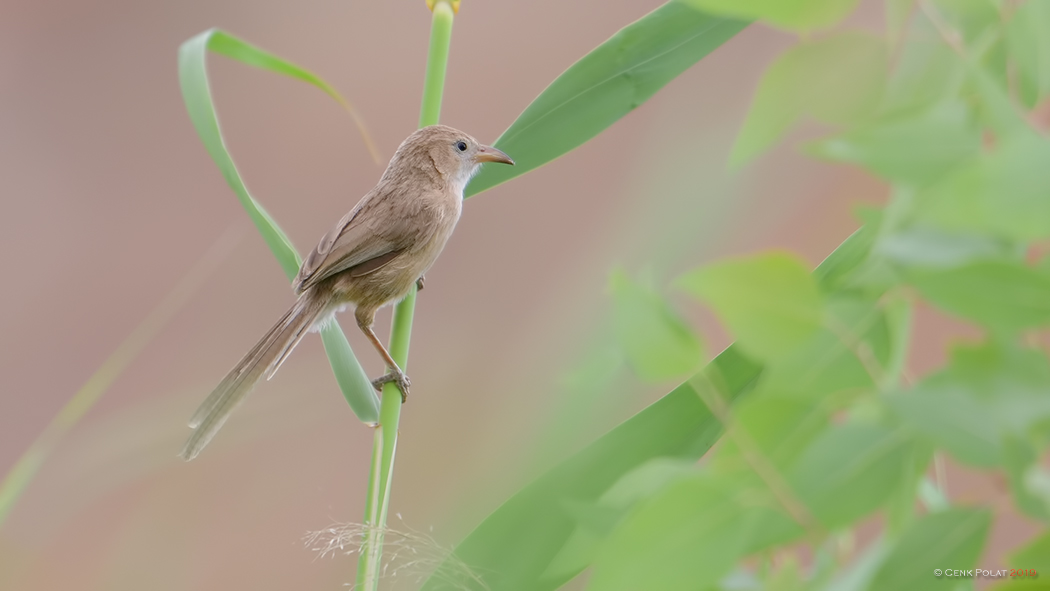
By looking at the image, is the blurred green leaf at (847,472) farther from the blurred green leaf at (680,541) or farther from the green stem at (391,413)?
the green stem at (391,413)

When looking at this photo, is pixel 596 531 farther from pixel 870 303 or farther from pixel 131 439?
pixel 131 439

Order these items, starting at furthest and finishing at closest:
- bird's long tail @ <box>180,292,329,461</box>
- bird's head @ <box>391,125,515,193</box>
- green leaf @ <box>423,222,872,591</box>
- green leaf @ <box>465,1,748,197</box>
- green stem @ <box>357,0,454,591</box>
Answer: bird's head @ <box>391,125,515,193</box> < bird's long tail @ <box>180,292,329,461</box> < green leaf @ <box>465,1,748,197</box> < green stem @ <box>357,0,454,591</box> < green leaf @ <box>423,222,872,591</box>

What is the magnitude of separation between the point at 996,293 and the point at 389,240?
1.77 meters

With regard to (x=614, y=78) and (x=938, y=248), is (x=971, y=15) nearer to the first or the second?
(x=938, y=248)

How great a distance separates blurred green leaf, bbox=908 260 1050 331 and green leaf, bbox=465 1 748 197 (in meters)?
0.86

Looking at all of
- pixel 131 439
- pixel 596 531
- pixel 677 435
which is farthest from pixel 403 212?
pixel 596 531

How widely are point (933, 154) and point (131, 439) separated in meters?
1.39

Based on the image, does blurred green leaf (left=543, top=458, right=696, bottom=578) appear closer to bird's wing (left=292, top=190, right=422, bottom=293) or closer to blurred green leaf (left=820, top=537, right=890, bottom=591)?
blurred green leaf (left=820, top=537, right=890, bottom=591)

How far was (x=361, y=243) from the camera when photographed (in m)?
1.92

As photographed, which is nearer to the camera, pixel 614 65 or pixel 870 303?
pixel 870 303

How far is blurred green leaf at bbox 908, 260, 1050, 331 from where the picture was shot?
0.26m

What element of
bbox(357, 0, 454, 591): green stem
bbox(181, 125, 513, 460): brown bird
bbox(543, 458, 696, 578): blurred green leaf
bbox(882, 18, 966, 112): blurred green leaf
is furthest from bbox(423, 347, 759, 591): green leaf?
bbox(181, 125, 513, 460): brown bird

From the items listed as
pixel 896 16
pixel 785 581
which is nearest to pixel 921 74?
pixel 896 16

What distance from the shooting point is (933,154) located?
0.94 feet
